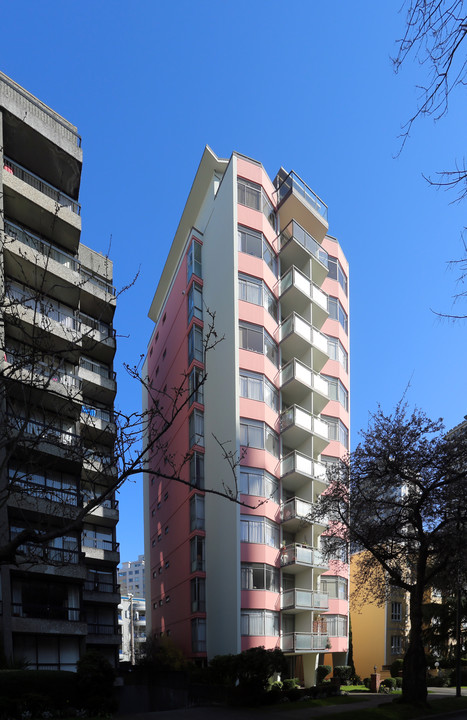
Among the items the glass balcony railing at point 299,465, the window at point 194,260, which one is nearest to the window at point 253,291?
the window at point 194,260

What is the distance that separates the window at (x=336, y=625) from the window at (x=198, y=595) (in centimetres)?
768

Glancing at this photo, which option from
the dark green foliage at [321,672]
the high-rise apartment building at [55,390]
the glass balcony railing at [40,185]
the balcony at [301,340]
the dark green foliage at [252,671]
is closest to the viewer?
the dark green foliage at [252,671]

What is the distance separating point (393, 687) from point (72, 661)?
2035 cm

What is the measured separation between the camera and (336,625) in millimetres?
40656

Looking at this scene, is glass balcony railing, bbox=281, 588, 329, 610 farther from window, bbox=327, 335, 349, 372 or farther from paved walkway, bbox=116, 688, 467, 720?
window, bbox=327, 335, 349, 372

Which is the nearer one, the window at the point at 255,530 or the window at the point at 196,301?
the window at the point at 255,530

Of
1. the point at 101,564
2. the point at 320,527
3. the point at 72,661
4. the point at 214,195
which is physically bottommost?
the point at 72,661

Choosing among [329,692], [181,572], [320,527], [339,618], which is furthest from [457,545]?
[181,572]

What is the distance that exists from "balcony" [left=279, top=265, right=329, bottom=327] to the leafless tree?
610 inches

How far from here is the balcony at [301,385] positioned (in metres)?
40.3

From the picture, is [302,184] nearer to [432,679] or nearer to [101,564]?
[101,564]

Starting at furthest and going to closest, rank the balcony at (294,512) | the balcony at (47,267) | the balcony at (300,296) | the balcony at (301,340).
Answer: the balcony at (300,296)
the balcony at (301,340)
the balcony at (294,512)
the balcony at (47,267)

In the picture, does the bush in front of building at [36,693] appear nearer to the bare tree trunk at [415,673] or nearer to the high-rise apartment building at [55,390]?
the high-rise apartment building at [55,390]

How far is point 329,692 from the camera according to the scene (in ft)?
107
